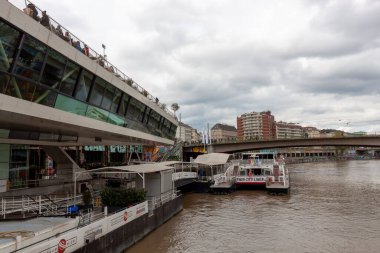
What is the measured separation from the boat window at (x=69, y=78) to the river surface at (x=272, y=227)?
9.10m

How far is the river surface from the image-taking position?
1789 cm

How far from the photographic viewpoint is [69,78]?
1942 centimetres

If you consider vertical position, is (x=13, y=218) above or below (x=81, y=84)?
below

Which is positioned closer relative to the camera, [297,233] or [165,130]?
[297,233]

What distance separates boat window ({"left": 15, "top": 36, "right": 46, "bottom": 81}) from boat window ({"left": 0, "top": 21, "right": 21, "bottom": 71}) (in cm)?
44

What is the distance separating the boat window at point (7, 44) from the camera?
45.9 ft

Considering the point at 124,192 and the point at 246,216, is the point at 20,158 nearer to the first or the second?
the point at 124,192

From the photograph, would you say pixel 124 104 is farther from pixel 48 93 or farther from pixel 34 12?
pixel 34 12

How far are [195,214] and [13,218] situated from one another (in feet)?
47.9

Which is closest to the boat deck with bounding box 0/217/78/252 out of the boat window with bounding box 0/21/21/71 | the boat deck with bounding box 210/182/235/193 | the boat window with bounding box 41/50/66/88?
the boat window with bounding box 0/21/21/71

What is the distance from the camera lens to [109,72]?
951 inches

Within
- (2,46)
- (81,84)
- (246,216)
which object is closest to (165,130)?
(246,216)

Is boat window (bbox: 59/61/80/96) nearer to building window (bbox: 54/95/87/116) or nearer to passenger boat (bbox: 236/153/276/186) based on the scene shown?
building window (bbox: 54/95/87/116)

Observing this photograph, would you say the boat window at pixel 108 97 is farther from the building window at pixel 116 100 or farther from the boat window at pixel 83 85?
the boat window at pixel 83 85
